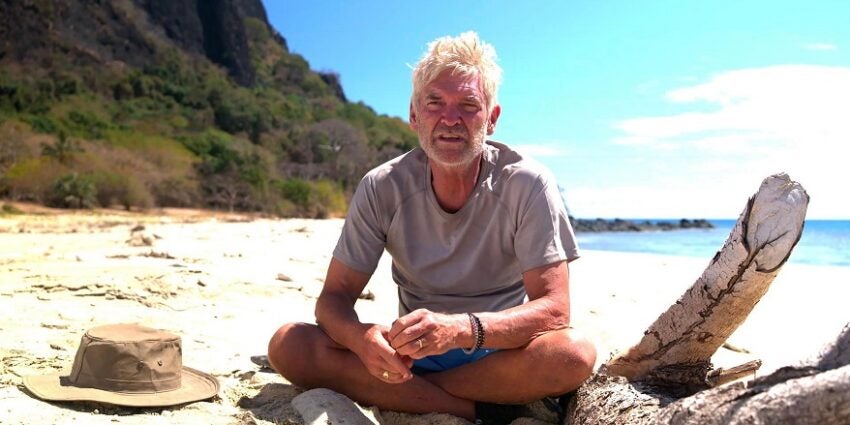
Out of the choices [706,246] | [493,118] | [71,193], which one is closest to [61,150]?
[71,193]

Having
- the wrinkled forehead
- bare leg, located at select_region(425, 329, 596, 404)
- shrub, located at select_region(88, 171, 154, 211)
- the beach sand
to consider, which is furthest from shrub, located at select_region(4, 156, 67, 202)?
bare leg, located at select_region(425, 329, 596, 404)

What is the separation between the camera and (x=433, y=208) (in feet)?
8.66

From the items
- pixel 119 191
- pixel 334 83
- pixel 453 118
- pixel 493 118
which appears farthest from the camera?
pixel 334 83

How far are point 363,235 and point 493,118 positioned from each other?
710 mm

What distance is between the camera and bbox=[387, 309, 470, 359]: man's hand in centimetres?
210

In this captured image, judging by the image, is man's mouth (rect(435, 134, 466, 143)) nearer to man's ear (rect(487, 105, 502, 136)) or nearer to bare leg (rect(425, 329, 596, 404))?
man's ear (rect(487, 105, 502, 136))

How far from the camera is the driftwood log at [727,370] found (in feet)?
4.60

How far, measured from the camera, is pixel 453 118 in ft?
8.27

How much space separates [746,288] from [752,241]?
0.57ft

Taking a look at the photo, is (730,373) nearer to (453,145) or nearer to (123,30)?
(453,145)

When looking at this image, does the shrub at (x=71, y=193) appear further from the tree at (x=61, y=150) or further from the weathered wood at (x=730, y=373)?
the weathered wood at (x=730, y=373)

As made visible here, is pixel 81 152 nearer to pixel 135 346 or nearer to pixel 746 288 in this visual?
pixel 135 346

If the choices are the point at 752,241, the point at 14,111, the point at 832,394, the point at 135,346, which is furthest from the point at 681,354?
the point at 14,111

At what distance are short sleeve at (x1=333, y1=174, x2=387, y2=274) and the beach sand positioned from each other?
0.59 m
